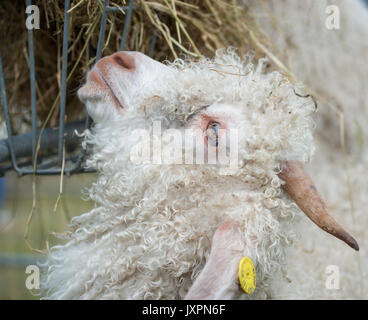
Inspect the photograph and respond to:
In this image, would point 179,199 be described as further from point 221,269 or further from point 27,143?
point 27,143

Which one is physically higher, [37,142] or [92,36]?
[92,36]

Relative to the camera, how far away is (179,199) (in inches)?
51.1

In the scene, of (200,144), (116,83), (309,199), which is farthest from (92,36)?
(309,199)

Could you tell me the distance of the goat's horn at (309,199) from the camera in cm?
112

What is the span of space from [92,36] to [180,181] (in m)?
0.72

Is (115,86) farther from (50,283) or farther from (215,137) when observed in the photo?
(50,283)

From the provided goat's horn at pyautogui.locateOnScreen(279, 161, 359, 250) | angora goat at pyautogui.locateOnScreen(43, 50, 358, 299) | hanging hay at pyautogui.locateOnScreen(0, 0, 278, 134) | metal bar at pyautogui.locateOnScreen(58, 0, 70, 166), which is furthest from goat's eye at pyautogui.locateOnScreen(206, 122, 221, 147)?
metal bar at pyautogui.locateOnScreen(58, 0, 70, 166)

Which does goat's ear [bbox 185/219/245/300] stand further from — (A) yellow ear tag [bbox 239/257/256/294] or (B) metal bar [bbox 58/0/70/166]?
(B) metal bar [bbox 58/0/70/166]

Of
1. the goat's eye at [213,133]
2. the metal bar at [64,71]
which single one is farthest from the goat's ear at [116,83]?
the goat's eye at [213,133]

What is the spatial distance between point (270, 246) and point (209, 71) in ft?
1.78

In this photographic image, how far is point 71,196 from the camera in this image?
390 cm

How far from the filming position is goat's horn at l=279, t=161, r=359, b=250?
44.0 inches

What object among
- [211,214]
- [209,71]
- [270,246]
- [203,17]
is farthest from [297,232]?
[203,17]

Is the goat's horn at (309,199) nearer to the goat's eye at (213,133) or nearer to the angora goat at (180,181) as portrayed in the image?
the angora goat at (180,181)
